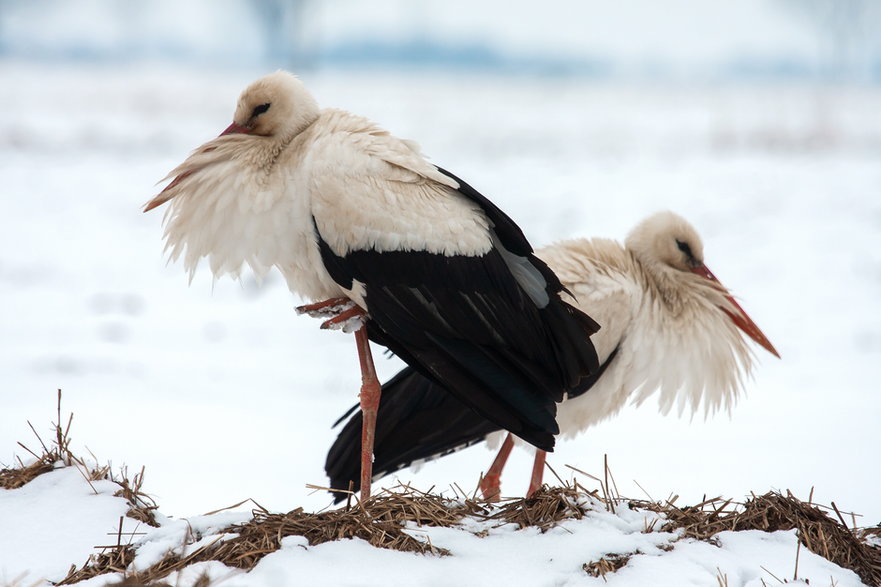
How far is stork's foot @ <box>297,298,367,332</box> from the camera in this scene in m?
2.97

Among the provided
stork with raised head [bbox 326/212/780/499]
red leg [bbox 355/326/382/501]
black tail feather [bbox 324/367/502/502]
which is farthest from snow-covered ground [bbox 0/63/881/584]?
red leg [bbox 355/326/382/501]

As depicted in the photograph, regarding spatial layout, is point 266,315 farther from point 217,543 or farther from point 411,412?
point 217,543

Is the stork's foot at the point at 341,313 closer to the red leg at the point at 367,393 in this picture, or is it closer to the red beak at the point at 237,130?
the red leg at the point at 367,393

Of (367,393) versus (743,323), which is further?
(743,323)

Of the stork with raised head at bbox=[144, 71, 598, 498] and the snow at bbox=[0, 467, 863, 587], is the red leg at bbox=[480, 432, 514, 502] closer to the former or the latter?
the stork with raised head at bbox=[144, 71, 598, 498]

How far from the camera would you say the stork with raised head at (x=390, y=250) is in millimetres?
2861

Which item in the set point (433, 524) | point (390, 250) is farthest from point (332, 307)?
point (433, 524)

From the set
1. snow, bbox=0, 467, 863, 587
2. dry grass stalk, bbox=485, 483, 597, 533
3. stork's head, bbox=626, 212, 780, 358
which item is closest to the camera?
snow, bbox=0, 467, 863, 587

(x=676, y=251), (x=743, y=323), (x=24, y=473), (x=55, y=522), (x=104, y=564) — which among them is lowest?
(x=104, y=564)

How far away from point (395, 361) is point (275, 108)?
4288 mm

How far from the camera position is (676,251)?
396cm

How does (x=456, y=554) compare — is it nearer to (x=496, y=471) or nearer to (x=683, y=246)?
(x=496, y=471)

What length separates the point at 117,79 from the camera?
21.4m

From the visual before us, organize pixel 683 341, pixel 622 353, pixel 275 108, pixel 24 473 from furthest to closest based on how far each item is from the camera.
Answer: pixel 683 341 < pixel 622 353 < pixel 275 108 < pixel 24 473
